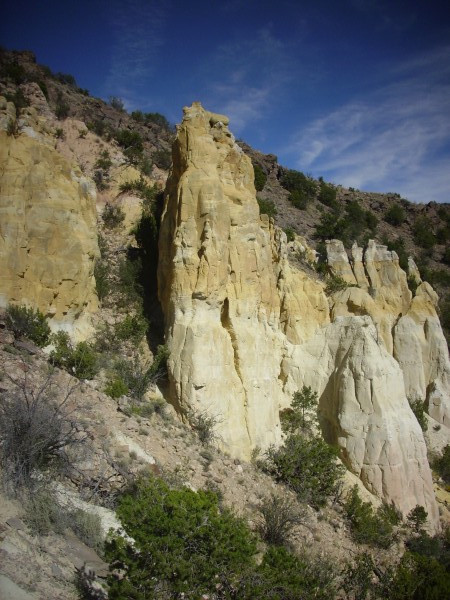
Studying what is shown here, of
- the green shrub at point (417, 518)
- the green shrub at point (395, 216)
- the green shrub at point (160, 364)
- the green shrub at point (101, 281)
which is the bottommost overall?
the green shrub at point (417, 518)

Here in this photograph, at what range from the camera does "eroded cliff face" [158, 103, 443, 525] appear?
12.6 m

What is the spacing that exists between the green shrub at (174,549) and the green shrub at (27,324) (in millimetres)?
7123

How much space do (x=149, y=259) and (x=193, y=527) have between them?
44.0 ft

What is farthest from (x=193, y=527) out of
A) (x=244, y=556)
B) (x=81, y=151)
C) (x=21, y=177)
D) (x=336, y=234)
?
(x=336, y=234)

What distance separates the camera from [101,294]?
50.5ft

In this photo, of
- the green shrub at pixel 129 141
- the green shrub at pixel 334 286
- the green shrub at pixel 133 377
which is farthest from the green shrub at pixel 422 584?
the green shrub at pixel 129 141

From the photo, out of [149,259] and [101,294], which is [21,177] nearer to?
[101,294]

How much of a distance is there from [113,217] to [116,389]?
1075cm

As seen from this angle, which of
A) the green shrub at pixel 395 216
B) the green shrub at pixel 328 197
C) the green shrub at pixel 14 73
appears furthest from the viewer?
the green shrub at pixel 395 216

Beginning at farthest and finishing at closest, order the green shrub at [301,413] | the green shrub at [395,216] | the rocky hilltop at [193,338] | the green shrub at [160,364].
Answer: the green shrub at [395,216], the green shrub at [301,413], the green shrub at [160,364], the rocky hilltop at [193,338]

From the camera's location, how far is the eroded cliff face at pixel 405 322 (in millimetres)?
21203

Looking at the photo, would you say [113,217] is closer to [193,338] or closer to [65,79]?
[193,338]

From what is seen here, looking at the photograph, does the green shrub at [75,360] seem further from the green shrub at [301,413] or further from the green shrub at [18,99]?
the green shrub at [18,99]

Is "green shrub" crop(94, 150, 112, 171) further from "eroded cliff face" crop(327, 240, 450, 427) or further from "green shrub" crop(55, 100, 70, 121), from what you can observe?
"eroded cliff face" crop(327, 240, 450, 427)
